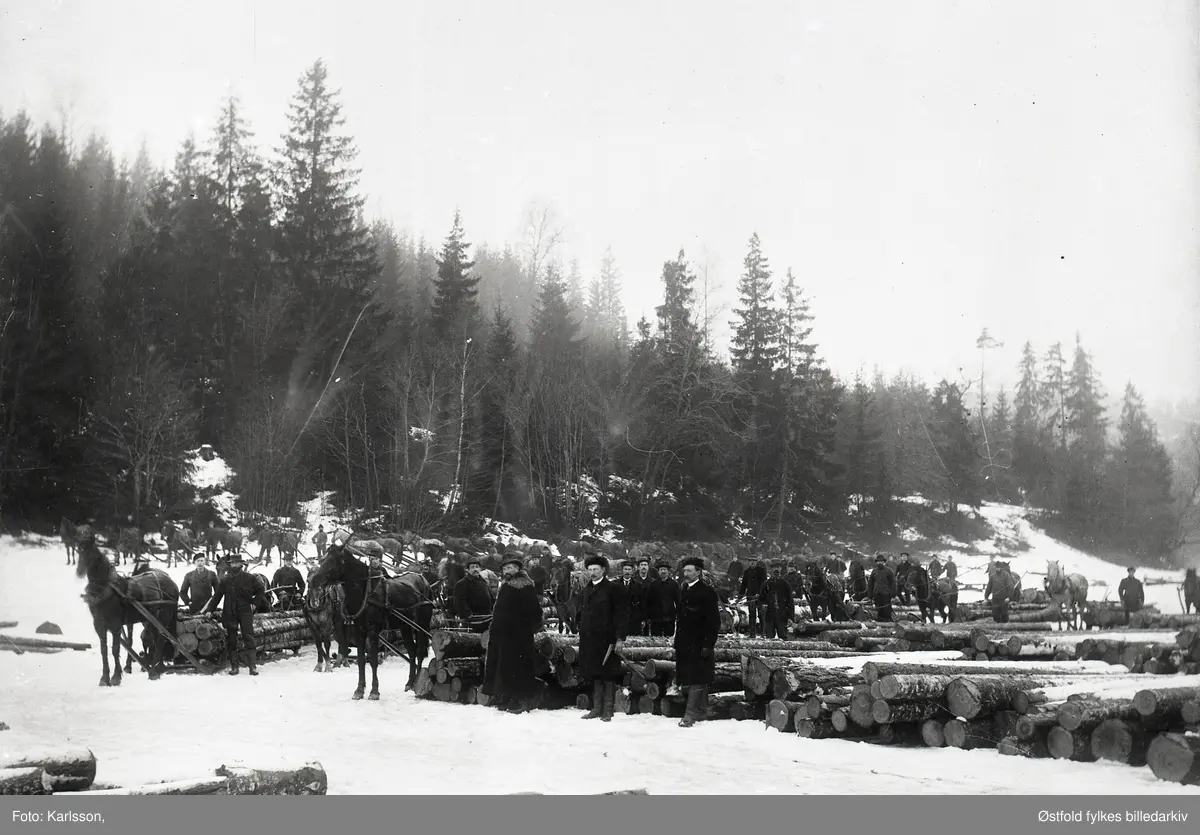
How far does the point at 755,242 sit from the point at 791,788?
1706 inches

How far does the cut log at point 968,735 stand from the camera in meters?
8.80

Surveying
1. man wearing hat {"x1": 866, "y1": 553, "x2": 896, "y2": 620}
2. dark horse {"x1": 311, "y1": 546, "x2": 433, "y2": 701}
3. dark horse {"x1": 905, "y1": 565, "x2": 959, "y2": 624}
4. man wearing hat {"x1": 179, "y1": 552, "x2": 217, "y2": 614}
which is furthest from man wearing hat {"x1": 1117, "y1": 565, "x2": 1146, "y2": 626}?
man wearing hat {"x1": 179, "y1": 552, "x2": 217, "y2": 614}

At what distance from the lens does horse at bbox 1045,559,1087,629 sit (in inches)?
982

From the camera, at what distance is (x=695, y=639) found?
33.9ft

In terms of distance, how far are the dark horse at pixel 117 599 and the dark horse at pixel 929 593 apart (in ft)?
60.2

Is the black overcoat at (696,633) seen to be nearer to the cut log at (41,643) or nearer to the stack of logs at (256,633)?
the stack of logs at (256,633)

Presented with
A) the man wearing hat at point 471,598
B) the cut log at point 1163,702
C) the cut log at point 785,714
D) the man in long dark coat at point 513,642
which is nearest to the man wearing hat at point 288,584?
the man wearing hat at point 471,598

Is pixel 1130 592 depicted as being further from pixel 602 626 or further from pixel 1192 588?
pixel 602 626

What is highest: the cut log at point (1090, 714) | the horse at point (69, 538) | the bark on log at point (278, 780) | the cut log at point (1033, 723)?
the horse at point (69, 538)

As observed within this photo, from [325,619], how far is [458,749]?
8670 mm

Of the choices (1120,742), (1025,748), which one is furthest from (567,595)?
(1120,742)

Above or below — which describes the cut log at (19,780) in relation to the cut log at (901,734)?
above

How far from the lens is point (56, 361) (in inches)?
878
